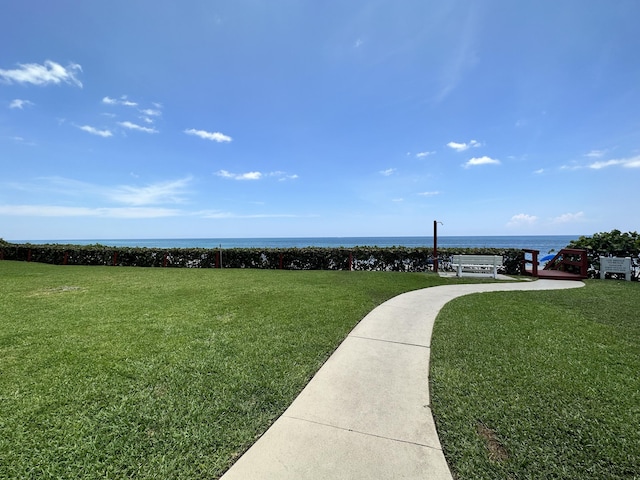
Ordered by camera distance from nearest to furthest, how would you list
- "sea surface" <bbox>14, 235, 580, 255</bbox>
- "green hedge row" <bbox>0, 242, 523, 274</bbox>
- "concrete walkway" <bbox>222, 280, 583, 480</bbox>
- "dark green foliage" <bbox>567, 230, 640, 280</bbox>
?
"concrete walkway" <bbox>222, 280, 583, 480</bbox>
"dark green foliage" <bbox>567, 230, 640, 280</bbox>
"green hedge row" <bbox>0, 242, 523, 274</bbox>
"sea surface" <bbox>14, 235, 580, 255</bbox>

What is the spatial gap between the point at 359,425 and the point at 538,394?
1.94m

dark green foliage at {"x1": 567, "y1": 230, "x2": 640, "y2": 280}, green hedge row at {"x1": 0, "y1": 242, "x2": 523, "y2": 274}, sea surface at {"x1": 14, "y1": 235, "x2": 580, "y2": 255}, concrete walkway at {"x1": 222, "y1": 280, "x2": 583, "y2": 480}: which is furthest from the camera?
sea surface at {"x1": 14, "y1": 235, "x2": 580, "y2": 255}

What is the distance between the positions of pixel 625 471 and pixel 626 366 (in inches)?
89.3

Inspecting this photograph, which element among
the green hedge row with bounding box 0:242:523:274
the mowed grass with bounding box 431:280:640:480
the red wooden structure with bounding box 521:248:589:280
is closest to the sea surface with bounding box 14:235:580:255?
the green hedge row with bounding box 0:242:523:274

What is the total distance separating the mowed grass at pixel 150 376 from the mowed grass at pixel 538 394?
157cm

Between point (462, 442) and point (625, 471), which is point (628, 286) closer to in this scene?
point (625, 471)

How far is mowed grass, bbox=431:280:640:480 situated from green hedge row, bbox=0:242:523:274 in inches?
304

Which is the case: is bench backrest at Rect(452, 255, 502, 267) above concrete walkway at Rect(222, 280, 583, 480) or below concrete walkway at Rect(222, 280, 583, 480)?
above

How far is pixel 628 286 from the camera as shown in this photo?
8945 mm

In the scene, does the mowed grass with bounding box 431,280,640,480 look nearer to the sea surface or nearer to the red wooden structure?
the red wooden structure

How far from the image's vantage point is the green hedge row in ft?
44.6

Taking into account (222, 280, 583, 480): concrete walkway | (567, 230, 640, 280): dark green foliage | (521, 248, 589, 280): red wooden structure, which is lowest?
(222, 280, 583, 480): concrete walkway

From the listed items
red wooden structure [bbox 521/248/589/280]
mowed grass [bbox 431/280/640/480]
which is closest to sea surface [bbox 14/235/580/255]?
red wooden structure [bbox 521/248/589/280]

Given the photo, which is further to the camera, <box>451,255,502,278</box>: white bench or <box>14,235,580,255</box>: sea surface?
<box>14,235,580,255</box>: sea surface
